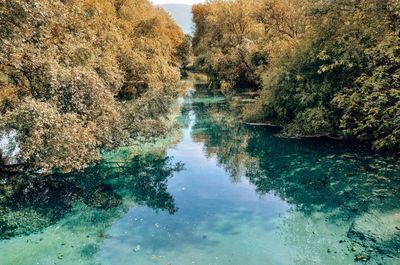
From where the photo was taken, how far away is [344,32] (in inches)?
883

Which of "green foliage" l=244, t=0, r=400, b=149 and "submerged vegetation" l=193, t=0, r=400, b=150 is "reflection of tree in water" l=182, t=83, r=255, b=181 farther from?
"green foliage" l=244, t=0, r=400, b=149

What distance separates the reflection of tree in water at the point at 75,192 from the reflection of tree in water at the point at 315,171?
14.9 ft

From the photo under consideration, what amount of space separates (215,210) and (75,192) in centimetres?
703

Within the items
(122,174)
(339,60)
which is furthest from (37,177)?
(339,60)

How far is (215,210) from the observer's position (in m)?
15.6

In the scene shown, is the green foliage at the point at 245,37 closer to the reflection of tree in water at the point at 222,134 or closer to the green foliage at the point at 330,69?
the reflection of tree in water at the point at 222,134

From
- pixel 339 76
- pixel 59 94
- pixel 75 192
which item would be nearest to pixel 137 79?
pixel 59 94

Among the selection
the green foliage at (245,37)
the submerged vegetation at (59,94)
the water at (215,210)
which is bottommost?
the water at (215,210)

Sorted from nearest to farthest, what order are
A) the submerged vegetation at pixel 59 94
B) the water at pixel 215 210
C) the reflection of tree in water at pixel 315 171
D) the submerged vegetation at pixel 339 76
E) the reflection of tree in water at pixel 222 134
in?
the water at pixel 215 210 < the submerged vegetation at pixel 59 94 < the reflection of tree in water at pixel 315 171 < the submerged vegetation at pixel 339 76 < the reflection of tree in water at pixel 222 134

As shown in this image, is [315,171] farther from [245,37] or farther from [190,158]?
A: [245,37]

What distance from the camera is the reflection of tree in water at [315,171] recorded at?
1508 cm

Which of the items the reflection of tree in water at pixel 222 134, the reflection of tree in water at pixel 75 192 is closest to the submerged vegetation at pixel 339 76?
the reflection of tree in water at pixel 222 134

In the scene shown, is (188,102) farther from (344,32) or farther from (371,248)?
(371,248)

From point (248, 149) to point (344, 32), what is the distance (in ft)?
31.7
